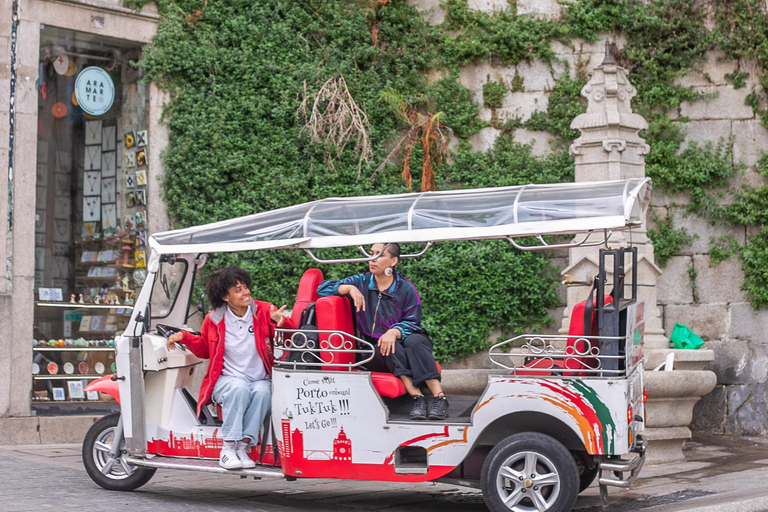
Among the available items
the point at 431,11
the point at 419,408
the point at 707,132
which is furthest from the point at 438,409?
the point at 431,11

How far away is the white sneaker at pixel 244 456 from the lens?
5977 mm

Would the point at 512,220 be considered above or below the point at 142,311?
above

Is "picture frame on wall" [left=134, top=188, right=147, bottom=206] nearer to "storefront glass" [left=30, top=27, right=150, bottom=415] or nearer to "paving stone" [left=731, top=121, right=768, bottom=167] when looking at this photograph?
"storefront glass" [left=30, top=27, right=150, bottom=415]

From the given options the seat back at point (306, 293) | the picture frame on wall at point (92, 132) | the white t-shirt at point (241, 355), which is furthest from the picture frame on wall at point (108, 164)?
the seat back at point (306, 293)

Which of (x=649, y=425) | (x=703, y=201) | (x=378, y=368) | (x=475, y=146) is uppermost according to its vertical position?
(x=475, y=146)

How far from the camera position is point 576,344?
221 inches

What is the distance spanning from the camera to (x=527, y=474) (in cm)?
547

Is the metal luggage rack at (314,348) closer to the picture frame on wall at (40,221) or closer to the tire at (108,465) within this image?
the tire at (108,465)

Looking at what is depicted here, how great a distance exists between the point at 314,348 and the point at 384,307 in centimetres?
61

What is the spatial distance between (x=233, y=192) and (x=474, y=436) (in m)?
6.31

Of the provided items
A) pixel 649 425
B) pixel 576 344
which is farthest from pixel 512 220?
pixel 649 425

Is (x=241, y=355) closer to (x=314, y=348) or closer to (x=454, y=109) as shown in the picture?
(x=314, y=348)

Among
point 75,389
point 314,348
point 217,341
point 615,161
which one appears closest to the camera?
point 314,348

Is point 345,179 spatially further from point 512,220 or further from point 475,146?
point 512,220
